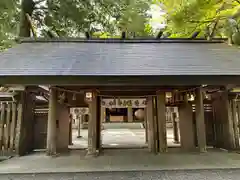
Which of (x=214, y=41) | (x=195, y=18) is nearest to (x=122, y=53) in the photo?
(x=195, y=18)

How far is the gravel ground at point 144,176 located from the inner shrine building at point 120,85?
1891mm

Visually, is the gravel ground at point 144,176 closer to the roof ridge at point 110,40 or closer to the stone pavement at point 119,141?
the stone pavement at point 119,141

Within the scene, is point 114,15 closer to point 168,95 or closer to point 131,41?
point 131,41

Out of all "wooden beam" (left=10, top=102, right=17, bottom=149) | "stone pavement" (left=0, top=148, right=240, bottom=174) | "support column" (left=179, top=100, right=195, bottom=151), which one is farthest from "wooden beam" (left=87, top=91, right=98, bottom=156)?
"support column" (left=179, top=100, right=195, bottom=151)

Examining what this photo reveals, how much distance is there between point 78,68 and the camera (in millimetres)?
4648

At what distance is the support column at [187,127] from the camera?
7098 millimetres

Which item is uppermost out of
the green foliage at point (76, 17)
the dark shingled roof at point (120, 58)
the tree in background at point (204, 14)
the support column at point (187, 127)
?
the green foliage at point (76, 17)

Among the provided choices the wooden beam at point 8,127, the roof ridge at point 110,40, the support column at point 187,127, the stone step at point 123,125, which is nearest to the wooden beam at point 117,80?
the wooden beam at point 8,127

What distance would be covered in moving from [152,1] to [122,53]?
5171mm

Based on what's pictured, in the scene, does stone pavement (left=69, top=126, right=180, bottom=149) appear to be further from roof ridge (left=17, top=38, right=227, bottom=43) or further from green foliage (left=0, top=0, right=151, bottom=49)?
green foliage (left=0, top=0, right=151, bottom=49)

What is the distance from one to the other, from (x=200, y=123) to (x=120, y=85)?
10.5 feet

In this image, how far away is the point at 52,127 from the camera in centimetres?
616

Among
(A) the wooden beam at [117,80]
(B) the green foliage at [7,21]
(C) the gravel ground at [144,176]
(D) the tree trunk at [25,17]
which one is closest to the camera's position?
(C) the gravel ground at [144,176]

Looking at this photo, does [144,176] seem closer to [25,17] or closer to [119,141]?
[119,141]
